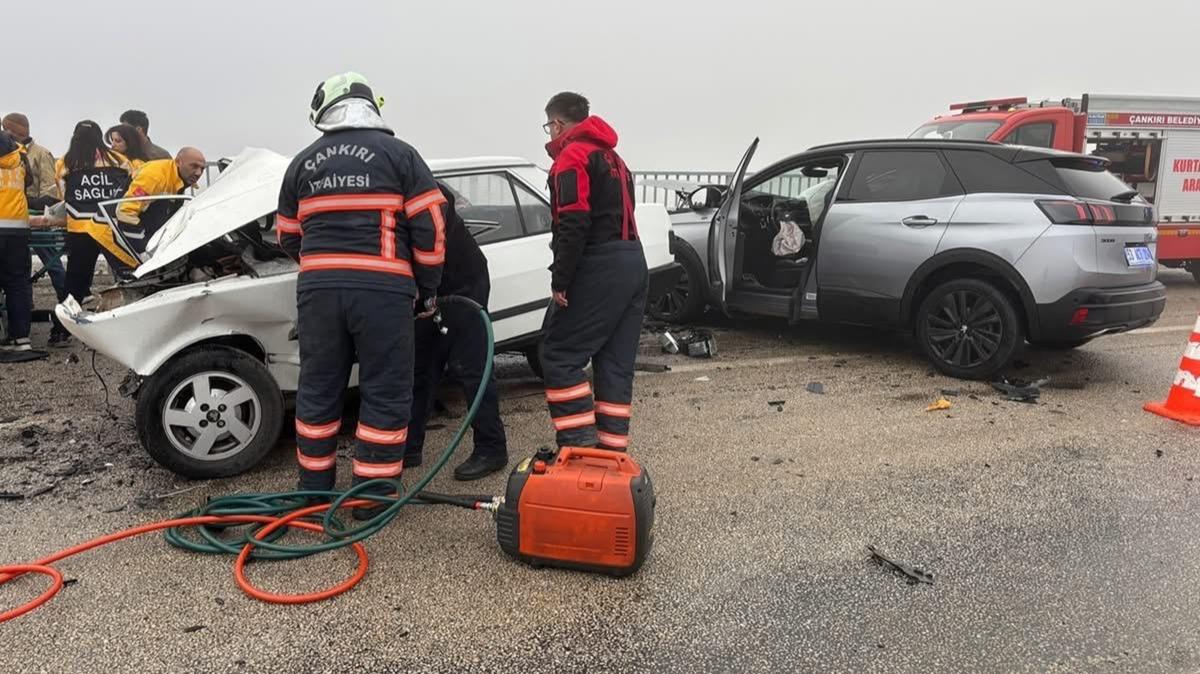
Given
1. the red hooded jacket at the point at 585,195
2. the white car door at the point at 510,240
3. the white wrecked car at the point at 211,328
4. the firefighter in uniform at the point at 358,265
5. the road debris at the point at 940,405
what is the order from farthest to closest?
the road debris at the point at 940,405
the white car door at the point at 510,240
the white wrecked car at the point at 211,328
the red hooded jacket at the point at 585,195
the firefighter in uniform at the point at 358,265

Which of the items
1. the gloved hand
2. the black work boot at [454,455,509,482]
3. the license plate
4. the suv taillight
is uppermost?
the suv taillight

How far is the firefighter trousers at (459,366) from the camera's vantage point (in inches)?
149

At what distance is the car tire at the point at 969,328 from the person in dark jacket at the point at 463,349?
3.35 meters

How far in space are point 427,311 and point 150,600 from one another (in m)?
1.49

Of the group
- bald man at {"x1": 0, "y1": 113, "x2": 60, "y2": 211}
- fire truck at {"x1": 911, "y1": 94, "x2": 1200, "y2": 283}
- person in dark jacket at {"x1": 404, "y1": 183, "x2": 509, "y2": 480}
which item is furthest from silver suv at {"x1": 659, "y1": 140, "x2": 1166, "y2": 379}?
bald man at {"x1": 0, "y1": 113, "x2": 60, "y2": 211}

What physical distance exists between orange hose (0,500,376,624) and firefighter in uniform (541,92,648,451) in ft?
3.38

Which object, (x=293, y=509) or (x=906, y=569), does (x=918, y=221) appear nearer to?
(x=906, y=569)

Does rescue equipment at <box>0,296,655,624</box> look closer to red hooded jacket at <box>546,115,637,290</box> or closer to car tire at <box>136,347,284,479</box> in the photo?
car tire at <box>136,347,284,479</box>

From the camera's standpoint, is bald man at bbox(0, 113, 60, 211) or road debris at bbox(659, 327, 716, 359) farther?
bald man at bbox(0, 113, 60, 211)

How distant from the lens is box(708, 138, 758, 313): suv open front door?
637 cm

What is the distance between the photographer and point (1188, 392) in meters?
4.60

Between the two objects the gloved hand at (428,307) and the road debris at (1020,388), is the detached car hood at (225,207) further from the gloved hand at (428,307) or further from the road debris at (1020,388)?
the road debris at (1020,388)

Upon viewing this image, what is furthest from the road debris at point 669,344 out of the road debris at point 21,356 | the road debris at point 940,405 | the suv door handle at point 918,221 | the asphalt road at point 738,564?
the road debris at point 21,356

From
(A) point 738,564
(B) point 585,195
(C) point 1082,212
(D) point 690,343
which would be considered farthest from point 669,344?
(A) point 738,564
